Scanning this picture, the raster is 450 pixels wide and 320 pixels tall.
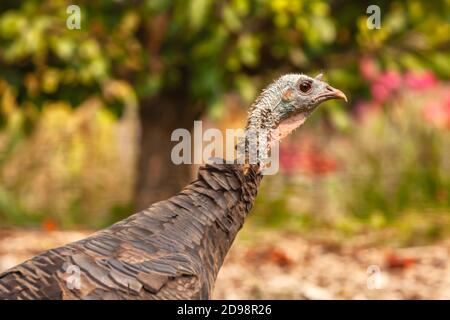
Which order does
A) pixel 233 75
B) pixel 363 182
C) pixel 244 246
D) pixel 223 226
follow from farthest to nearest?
1. pixel 363 182
2. pixel 244 246
3. pixel 233 75
4. pixel 223 226

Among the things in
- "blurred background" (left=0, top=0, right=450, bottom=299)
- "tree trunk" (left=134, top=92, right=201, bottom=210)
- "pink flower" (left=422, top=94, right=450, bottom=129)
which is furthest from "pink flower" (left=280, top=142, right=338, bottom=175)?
"tree trunk" (left=134, top=92, right=201, bottom=210)

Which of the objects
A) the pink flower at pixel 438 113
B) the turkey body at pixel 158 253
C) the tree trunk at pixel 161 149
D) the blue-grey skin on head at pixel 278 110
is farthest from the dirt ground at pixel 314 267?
the pink flower at pixel 438 113

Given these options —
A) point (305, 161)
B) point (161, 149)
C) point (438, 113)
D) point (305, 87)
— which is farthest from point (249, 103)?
point (305, 87)

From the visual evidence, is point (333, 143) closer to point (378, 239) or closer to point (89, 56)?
point (378, 239)

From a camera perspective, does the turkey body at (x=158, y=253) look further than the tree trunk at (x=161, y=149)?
No

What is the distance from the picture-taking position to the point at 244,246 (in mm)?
7098

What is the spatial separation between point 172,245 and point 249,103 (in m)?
3.84

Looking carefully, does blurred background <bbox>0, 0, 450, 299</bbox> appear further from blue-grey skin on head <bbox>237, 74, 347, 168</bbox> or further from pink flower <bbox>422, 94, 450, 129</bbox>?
blue-grey skin on head <bbox>237, 74, 347, 168</bbox>

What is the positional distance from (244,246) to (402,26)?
2008 millimetres

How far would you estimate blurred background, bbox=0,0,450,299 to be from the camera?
614cm

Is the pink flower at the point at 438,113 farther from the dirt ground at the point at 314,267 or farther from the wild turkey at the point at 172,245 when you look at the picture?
the wild turkey at the point at 172,245

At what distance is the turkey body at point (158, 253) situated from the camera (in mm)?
3270

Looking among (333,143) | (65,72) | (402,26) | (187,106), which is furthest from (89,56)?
(333,143)
